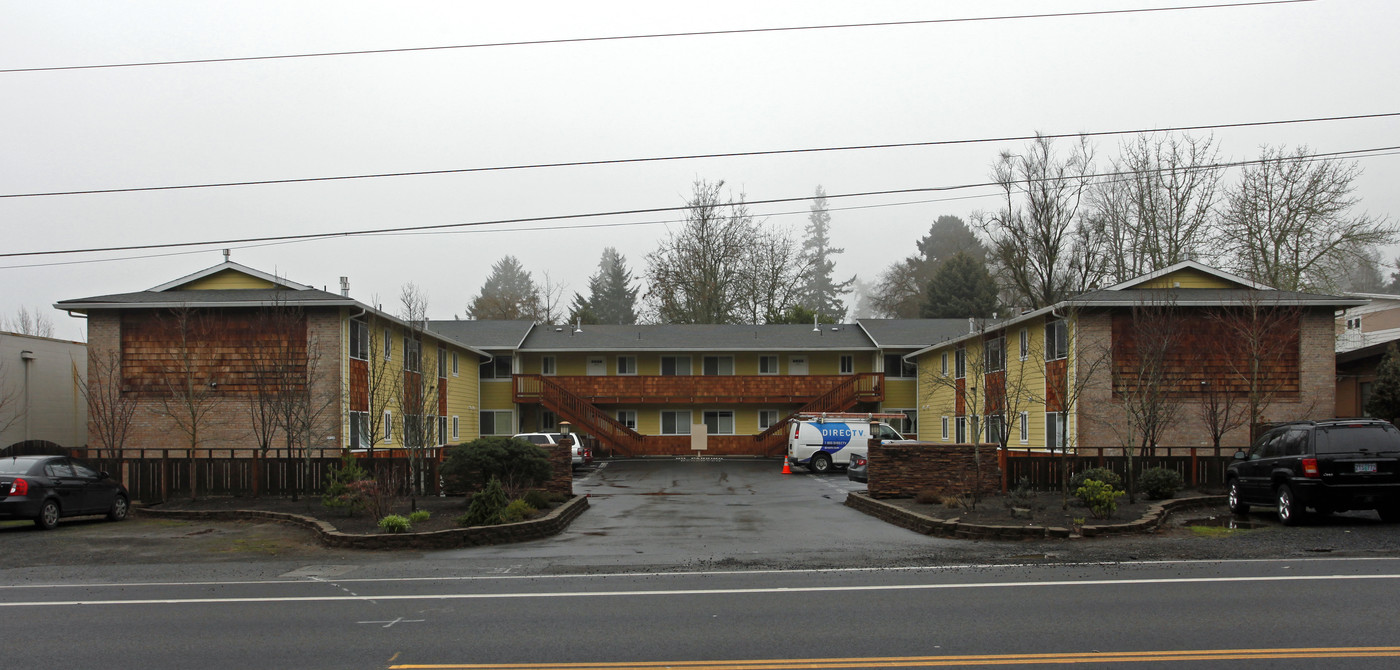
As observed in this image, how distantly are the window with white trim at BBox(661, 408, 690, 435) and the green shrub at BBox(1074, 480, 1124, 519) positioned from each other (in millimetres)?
32671

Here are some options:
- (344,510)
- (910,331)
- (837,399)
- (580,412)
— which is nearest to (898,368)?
(910,331)

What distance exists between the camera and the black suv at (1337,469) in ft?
46.9

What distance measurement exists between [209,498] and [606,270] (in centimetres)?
8319

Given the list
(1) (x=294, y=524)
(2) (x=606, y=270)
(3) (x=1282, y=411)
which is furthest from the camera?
(2) (x=606, y=270)

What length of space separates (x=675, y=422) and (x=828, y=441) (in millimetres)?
13697

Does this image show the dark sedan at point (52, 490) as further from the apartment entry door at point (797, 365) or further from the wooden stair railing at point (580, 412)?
the apartment entry door at point (797, 365)

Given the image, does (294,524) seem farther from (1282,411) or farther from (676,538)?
(1282,411)

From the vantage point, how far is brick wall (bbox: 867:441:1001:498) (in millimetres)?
20516

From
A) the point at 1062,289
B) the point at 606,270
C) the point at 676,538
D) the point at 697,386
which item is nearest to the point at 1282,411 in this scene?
the point at 1062,289

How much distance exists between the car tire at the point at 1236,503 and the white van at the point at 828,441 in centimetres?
1816

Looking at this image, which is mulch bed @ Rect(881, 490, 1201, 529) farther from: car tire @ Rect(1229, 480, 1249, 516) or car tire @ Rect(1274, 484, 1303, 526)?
car tire @ Rect(1274, 484, 1303, 526)

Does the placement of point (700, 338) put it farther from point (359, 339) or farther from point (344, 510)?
point (344, 510)

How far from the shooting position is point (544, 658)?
22.9 feet

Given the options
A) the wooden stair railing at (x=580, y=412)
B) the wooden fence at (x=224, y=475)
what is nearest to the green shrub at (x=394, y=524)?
the wooden fence at (x=224, y=475)
